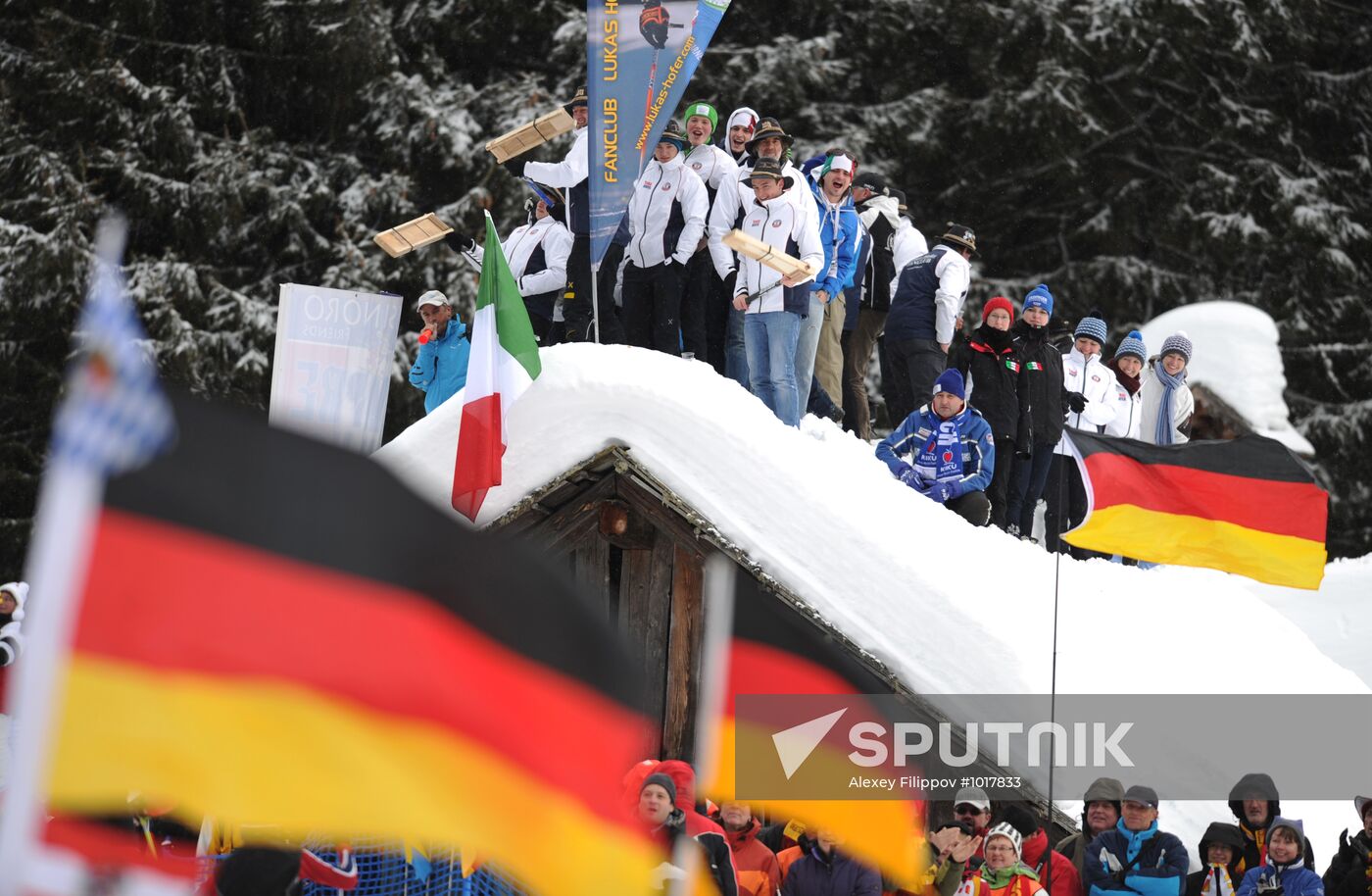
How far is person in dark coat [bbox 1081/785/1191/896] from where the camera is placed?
7375mm

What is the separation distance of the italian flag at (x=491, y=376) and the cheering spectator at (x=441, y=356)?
2.60 meters

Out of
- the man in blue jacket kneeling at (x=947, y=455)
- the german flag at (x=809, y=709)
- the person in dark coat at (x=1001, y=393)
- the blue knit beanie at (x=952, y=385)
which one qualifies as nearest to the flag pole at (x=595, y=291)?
the man in blue jacket kneeling at (x=947, y=455)

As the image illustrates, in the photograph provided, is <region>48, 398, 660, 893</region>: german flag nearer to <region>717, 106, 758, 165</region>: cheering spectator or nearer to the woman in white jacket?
<region>717, 106, 758, 165</region>: cheering spectator

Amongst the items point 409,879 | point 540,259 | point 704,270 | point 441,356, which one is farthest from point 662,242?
point 409,879

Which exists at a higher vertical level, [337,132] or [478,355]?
[337,132]

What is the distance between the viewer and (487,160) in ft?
74.3

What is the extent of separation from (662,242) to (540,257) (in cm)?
125

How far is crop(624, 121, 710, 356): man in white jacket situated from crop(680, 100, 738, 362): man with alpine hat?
93mm

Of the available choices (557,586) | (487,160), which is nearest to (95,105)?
(487,160)

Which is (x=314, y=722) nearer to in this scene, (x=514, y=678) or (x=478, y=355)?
(x=514, y=678)

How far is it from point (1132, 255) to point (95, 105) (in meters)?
12.3

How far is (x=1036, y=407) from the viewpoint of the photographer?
1166cm

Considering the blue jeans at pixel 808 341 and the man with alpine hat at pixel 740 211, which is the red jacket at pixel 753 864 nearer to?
the man with alpine hat at pixel 740 211

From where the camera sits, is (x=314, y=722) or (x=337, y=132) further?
(x=337, y=132)
